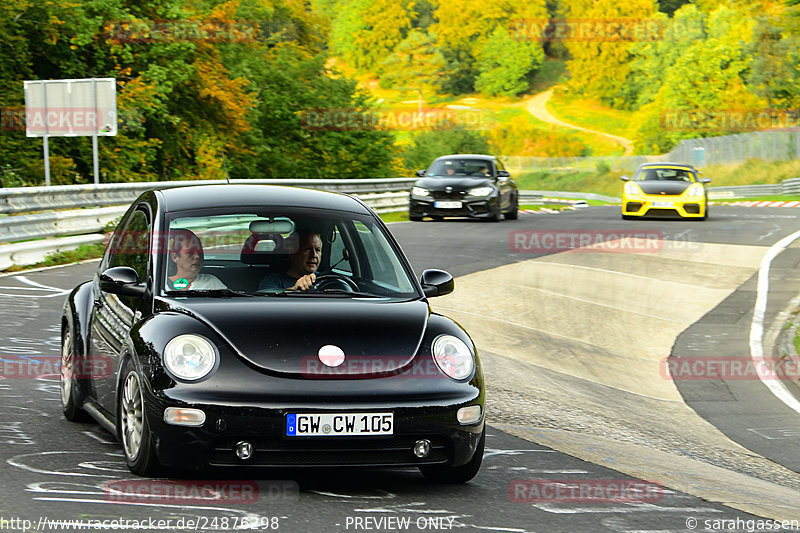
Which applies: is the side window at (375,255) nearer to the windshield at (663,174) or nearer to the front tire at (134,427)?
the front tire at (134,427)

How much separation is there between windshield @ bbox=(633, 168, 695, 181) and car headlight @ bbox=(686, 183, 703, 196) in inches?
30.0

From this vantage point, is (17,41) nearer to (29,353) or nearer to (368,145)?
(368,145)

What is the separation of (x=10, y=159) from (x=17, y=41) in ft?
9.92

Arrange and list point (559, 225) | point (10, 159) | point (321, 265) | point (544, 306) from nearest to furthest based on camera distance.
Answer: point (321, 265) < point (544, 306) < point (559, 225) < point (10, 159)

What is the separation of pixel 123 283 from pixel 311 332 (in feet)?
3.90

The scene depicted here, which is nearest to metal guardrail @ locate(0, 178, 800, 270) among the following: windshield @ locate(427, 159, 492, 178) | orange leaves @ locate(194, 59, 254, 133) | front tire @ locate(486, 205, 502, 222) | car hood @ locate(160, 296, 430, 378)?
windshield @ locate(427, 159, 492, 178)

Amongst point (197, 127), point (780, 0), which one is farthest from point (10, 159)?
point (780, 0)

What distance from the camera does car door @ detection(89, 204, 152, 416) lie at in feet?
20.4

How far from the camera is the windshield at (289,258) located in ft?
20.8

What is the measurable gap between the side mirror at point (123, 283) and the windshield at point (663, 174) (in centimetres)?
2587

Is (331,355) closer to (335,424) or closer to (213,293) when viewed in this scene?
(335,424)

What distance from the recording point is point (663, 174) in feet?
102

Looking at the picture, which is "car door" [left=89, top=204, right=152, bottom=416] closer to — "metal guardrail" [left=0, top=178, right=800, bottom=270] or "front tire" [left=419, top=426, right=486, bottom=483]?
"front tire" [left=419, top=426, right=486, bottom=483]

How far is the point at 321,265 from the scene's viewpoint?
22.1ft
